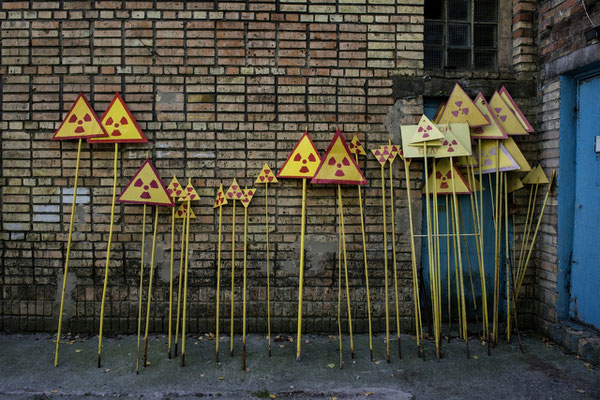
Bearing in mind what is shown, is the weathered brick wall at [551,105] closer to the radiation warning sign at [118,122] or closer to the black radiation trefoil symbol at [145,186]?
the black radiation trefoil symbol at [145,186]

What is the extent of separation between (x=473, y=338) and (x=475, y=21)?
3.43 m

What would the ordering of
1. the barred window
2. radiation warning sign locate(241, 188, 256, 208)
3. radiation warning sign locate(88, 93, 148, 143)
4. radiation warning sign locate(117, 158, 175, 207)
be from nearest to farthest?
1. radiation warning sign locate(117, 158, 175, 207)
2. radiation warning sign locate(88, 93, 148, 143)
3. radiation warning sign locate(241, 188, 256, 208)
4. the barred window

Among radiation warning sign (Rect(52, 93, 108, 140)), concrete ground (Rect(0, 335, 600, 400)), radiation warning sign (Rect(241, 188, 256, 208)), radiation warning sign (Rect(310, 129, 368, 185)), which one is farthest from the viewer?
radiation warning sign (Rect(241, 188, 256, 208))

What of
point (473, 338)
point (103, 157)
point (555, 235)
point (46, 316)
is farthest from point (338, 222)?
point (46, 316)

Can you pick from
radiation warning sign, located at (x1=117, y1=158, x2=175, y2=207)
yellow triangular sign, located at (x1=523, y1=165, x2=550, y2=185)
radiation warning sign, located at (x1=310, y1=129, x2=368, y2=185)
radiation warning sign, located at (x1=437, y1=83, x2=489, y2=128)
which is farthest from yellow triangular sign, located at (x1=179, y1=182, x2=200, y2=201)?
yellow triangular sign, located at (x1=523, y1=165, x2=550, y2=185)

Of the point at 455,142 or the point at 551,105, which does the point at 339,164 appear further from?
the point at 551,105

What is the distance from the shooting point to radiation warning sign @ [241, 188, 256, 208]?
13.8 feet

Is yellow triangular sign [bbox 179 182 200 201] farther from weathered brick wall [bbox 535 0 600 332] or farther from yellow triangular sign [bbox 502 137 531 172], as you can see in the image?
Result: weathered brick wall [bbox 535 0 600 332]

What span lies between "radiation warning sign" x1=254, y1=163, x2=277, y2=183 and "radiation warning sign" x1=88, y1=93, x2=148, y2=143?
4.23ft

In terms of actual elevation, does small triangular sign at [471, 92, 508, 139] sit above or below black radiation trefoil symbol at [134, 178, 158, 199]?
above

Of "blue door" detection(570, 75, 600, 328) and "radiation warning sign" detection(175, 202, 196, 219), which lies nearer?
"blue door" detection(570, 75, 600, 328)

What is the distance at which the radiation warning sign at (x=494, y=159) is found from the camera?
4059 mm

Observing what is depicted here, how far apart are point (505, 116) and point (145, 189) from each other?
3.59 metres

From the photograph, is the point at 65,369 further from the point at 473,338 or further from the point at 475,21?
the point at 475,21
